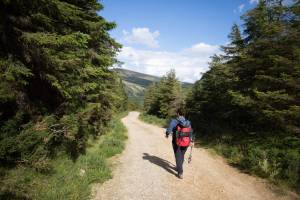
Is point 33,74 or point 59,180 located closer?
point 33,74

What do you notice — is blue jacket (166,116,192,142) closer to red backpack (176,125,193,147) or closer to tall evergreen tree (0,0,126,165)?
red backpack (176,125,193,147)

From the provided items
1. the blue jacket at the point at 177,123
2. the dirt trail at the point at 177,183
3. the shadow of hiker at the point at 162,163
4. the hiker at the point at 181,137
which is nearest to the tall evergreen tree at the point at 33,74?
the dirt trail at the point at 177,183

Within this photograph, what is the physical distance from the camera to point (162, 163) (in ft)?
32.7

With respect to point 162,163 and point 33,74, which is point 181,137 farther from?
point 33,74

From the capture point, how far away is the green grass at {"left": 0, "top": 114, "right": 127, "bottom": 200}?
206 inches

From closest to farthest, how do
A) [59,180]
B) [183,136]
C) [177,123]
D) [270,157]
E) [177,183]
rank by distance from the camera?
1. [59,180]
2. [177,183]
3. [183,136]
4. [177,123]
5. [270,157]

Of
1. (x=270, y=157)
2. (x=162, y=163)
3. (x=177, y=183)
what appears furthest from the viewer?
(x=162, y=163)

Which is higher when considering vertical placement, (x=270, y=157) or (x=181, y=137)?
(x=181, y=137)

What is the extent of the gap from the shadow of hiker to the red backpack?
4.36 ft

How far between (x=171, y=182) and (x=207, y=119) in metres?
18.3

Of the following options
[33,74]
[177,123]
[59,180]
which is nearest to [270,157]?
[177,123]

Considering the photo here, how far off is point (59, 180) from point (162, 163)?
4.59m

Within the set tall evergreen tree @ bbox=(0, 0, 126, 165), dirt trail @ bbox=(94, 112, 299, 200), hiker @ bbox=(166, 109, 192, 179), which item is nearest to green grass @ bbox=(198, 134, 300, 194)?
dirt trail @ bbox=(94, 112, 299, 200)

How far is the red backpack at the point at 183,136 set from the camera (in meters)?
7.85
